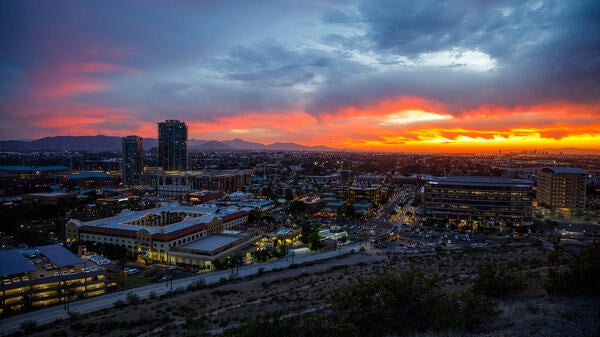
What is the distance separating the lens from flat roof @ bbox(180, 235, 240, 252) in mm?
33491

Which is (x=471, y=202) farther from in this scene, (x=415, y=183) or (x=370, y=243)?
(x=415, y=183)

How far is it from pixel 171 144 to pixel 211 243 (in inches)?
3415

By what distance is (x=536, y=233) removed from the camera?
4425 centimetres

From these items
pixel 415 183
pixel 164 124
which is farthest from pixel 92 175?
pixel 415 183

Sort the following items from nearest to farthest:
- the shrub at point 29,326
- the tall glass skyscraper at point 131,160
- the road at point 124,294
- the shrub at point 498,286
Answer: the shrub at point 498,286, the shrub at point 29,326, the road at point 124,294, the tall glass skyscraper at point 131,160

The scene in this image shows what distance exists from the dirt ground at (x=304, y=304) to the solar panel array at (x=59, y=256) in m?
6.85

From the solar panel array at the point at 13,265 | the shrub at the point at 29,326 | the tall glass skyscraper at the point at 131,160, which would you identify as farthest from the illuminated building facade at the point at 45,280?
the tall glass skyscraper at the point at 131,160

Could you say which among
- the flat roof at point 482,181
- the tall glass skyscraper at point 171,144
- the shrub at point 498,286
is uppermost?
the tall glass skyscraper at point 171,144

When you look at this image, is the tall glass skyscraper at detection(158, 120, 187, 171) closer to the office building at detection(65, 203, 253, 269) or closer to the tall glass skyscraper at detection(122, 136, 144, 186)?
the tall glass skyscraper at detection(122, 136, 144, 186)

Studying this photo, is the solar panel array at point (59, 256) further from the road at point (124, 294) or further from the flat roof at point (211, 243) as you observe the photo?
the flat roof at point (211, 243)

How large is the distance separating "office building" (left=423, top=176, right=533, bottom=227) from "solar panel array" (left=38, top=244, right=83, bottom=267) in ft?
139

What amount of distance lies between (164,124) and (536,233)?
10239cm

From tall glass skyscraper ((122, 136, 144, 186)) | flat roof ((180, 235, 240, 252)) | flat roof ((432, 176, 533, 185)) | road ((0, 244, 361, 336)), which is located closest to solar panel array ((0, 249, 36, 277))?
road ((0, 244, 361, 336))

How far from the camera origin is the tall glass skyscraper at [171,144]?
114 metres
